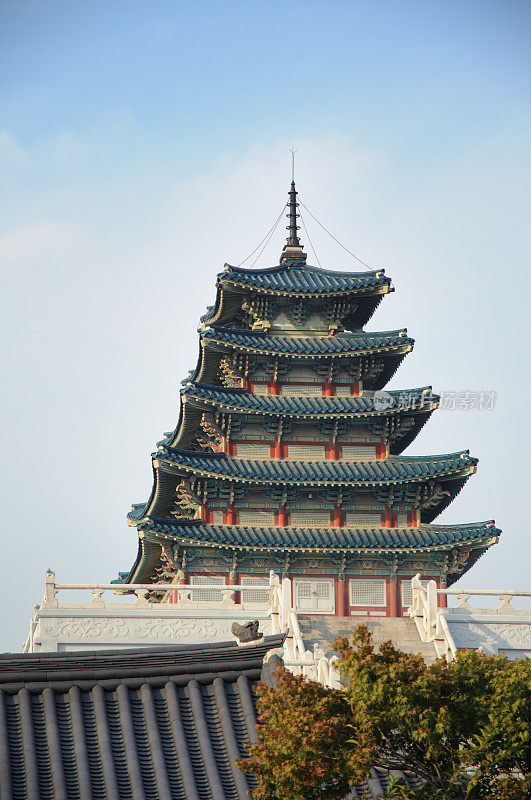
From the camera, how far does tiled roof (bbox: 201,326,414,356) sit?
3988 centimetres

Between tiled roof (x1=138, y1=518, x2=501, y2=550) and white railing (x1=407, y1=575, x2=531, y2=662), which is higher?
tiled roof (x1=138, y1=518, x2=501, y2=550)

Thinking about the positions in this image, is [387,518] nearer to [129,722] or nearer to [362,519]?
[362,519]

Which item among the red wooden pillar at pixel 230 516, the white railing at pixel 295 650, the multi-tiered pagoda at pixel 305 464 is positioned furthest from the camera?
the red wooden pillar at pixel 230 516

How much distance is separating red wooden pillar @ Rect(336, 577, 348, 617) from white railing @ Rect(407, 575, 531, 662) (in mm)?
4568

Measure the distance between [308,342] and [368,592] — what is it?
9426mm

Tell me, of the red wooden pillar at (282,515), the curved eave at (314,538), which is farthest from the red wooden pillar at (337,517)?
the red wooden pillar at (282,515)

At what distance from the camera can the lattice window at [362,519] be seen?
127ft

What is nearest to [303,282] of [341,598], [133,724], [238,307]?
[238,307]

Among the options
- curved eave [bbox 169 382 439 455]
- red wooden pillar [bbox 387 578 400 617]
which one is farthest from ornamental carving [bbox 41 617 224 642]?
curved eave [bbox 169 382 439 455]

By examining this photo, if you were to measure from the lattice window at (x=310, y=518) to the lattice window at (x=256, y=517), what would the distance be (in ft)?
2.40

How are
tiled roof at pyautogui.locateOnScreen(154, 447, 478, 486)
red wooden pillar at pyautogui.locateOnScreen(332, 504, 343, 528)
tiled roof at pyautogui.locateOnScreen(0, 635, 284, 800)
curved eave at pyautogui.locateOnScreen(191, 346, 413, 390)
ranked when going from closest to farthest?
tiled roof at pyautogui.locateOnScreen(0, 635, 284, 800)
tiled roof at pyautogui.locateOnScreen(154, 447, 478, 486)
red wooden pillar at pyautogui.locateOnScreen(332, 504, 343, 528)
curved eave at pyautogui.locateOnScreen(191, 346, 413, 390)

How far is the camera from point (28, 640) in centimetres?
3347

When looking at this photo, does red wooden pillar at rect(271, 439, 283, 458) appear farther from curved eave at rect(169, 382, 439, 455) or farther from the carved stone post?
the carved stone post

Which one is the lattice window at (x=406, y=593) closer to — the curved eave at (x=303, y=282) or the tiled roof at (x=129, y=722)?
the curved eave at (x=303, y=282)
